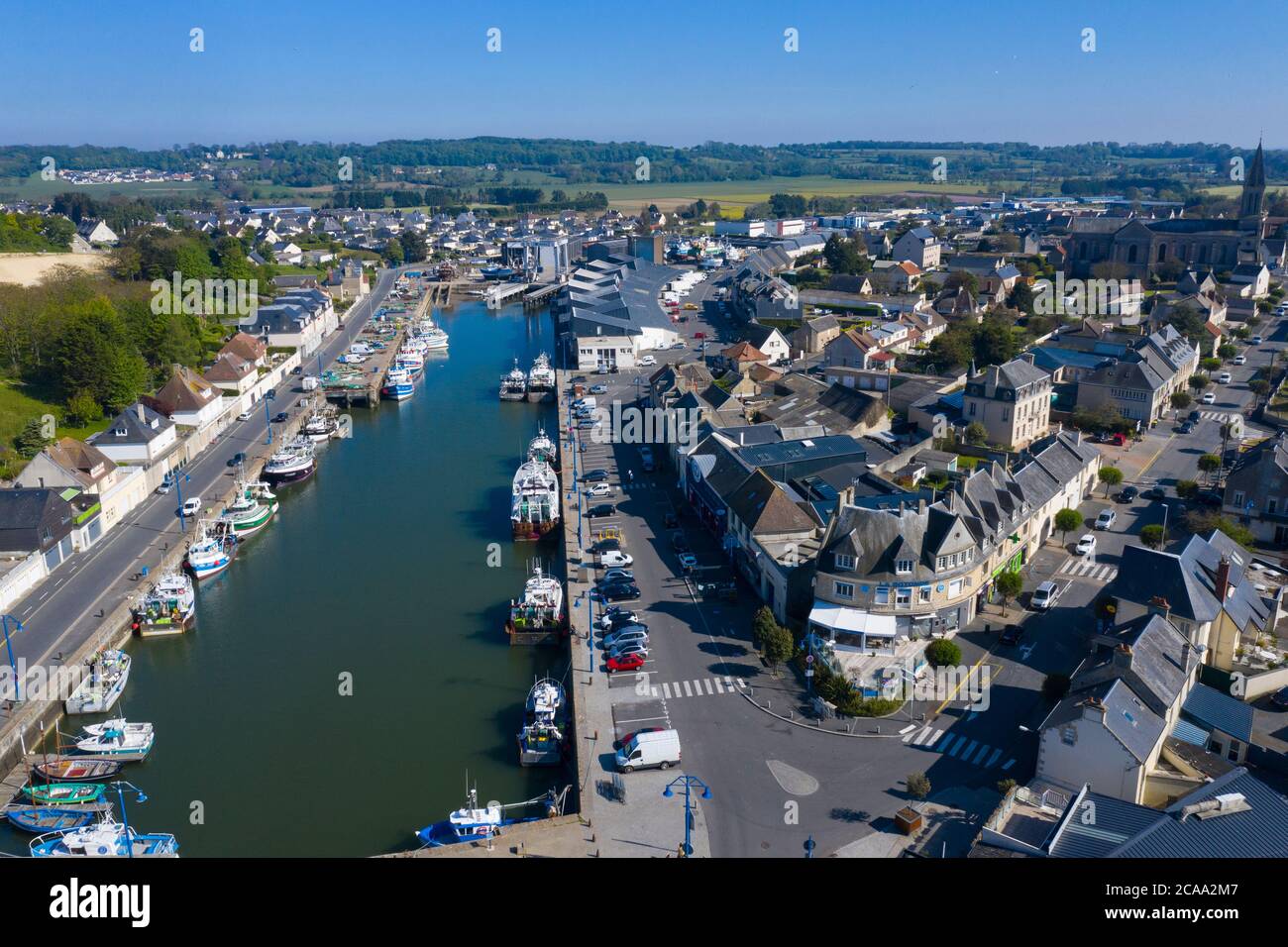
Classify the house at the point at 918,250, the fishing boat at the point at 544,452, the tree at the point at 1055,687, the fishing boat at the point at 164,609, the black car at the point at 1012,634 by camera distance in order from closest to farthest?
1. the tree at the point at 1055,687
2. the black car at the point at 1012,634
3. the fishing boat at the point at 164,609
4. the fishing boat at the point at 544,452
5. the house at the point at 918,250

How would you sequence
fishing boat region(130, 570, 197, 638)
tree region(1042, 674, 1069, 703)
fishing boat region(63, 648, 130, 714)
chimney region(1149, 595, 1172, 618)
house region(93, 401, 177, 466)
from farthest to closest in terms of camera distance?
house region(93, 401, 177, 466), fishing boat region(130, 570, 197, 638), fishing boat region(63, 648, 130, 714), chimney region(1149, 595, 1172, 618), tree region(1042, 674, 1069, 703)

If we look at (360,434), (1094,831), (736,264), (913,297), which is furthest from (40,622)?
(736,264)

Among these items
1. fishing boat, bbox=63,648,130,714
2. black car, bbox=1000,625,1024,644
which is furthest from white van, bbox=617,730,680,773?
fishing boat, bbox=63,648,130,714

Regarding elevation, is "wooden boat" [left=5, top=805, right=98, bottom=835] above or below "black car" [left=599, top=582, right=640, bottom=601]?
below

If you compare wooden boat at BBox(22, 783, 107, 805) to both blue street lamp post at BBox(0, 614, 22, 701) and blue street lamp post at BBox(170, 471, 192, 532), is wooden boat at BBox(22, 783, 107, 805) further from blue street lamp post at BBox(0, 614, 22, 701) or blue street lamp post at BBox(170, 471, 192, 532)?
blue street lamp post at BBox(170, 471, 192, 532)

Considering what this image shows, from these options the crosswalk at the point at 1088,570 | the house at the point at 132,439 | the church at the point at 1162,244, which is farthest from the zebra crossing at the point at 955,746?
the church at the point at 1162,244

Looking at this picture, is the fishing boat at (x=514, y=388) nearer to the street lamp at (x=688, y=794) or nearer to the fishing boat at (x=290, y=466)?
the fishing boat at (x=290, y=466)
